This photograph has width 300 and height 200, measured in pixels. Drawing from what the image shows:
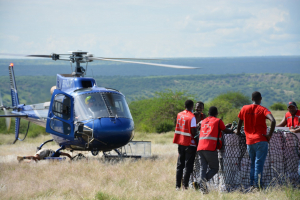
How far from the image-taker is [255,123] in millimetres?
7367

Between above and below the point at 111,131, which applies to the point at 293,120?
above

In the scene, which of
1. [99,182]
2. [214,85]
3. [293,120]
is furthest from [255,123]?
[214,85]

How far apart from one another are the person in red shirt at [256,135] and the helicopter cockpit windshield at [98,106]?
5243 millimetres

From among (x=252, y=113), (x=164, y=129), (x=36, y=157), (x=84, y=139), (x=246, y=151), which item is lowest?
(x=164, y=129)

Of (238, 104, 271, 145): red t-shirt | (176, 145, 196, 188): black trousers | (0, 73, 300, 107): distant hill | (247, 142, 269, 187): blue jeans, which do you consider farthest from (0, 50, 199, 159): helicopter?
(0, 73, 300, 107): distant hill

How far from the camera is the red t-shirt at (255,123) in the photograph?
288 inches

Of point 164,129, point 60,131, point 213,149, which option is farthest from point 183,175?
point 164,129

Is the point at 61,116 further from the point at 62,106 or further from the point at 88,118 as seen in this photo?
the point at 88,118

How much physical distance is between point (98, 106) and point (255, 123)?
5798 mm

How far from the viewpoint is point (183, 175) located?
838 cm

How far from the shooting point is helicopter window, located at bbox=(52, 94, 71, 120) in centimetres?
1226

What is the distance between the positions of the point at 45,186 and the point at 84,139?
321 cm

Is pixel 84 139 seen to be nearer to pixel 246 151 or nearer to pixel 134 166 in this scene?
pixel 134 166

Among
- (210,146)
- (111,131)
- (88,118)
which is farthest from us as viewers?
(88,118)
